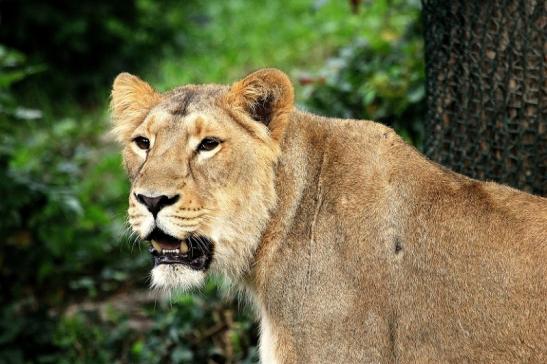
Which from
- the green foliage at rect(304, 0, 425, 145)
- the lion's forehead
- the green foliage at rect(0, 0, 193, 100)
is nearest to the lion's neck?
the lion's forehead

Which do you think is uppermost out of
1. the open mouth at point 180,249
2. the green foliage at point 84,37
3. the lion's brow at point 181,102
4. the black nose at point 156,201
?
the green foliage at point 84,37

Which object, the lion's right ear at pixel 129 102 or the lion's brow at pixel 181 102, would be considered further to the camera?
the lion's right ear at pixel 129 102

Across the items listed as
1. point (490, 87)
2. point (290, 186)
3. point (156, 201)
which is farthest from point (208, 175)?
point (490, 87)

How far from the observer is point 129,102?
16.0 ft

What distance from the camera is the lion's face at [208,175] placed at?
14.0 ft

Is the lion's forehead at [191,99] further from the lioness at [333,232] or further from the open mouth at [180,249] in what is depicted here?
the open mouth at [180,249]

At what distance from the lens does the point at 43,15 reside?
11609 millimetres

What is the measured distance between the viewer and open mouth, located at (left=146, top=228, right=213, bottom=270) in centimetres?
435

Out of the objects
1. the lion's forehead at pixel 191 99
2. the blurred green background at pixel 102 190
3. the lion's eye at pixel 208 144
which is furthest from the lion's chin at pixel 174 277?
the lion's forehead at pixel 191 99

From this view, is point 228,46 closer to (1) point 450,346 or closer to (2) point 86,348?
(2) point 86,348

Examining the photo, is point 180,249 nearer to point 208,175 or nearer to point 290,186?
point 208,175

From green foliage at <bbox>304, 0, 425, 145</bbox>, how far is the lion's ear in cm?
241

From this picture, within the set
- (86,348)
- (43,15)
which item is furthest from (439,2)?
(43,15)

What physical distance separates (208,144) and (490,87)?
5.83 feet
